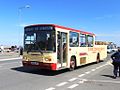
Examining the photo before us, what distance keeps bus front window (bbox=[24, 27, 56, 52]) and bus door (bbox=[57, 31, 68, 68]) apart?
622 millimetres

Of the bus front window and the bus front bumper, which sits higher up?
the bus front window

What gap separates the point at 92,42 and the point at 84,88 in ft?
43.2

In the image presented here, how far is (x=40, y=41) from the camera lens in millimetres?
16328

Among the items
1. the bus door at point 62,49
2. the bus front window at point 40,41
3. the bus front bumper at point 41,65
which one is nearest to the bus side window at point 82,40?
the bus door at point 62,49

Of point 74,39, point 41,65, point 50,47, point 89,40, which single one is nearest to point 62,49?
point 50,47

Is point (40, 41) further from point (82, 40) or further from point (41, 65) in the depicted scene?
point (82, 40)

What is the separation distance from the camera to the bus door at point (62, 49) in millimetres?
16500

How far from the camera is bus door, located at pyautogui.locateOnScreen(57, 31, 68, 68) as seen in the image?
54.1 ft

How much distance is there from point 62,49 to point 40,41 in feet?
5.02

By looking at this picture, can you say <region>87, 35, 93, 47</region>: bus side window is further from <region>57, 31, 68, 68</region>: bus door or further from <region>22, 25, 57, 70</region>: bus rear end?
<region>22, 25, 57, 70</region>: bus rear end

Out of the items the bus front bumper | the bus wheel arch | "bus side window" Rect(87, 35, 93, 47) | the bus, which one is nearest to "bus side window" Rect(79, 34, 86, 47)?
"bus side window" Rect(87, 35, 93, 47)

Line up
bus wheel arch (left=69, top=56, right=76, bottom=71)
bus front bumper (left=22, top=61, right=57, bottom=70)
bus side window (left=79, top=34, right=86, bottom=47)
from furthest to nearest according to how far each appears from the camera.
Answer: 1. bus side window (left=79, top=34, right=86, bottom=47)
2. bus wheel arch (left=69, top=56, right=76, bottom=71)
3. bus front bumper (left=22, top=61, right=57, bottom=70)

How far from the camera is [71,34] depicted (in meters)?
18.6

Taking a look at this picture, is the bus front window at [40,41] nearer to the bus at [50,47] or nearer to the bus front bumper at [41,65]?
the bus at [50,47]
